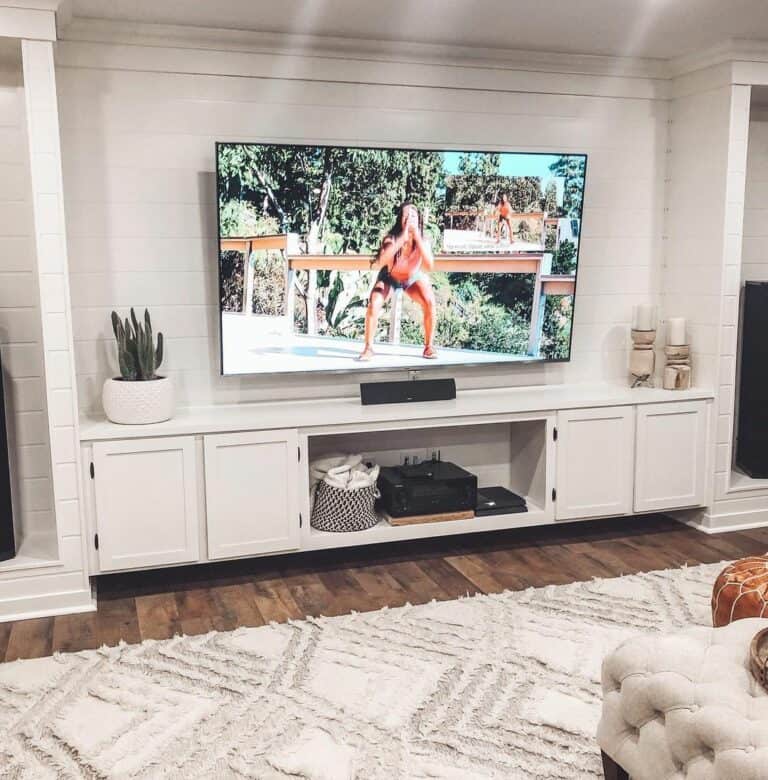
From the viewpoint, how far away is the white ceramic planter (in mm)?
3557

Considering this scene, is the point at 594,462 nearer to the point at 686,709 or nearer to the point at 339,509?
the point at 339,509

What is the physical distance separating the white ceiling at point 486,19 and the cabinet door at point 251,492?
1.69 metres

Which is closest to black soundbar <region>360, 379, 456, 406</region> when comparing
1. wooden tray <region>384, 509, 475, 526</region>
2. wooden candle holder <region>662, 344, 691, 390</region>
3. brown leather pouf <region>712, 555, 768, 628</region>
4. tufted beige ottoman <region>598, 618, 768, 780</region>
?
wooden tray <region>384, 509, 475, 526</region>

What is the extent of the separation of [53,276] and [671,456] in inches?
115

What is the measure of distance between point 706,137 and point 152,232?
2.66 meters

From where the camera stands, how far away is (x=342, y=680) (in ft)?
9.26

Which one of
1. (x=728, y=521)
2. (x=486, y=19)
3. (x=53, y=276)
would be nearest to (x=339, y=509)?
(x=53, y=276)

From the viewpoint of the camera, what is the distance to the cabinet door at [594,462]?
4.14 meters

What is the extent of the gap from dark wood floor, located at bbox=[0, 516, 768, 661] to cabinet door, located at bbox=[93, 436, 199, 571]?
0.19 meters

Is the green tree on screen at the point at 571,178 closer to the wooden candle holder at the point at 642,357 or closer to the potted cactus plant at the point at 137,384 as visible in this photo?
the wooden candle holder at the point at 642,357

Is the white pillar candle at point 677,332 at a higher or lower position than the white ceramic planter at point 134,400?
higher

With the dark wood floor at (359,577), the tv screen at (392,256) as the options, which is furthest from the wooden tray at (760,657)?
the tv screen at (392,256)

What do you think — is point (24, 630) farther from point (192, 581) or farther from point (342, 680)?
point (342, 680)

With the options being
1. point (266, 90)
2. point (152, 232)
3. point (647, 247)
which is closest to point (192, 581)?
point (152, 232)
